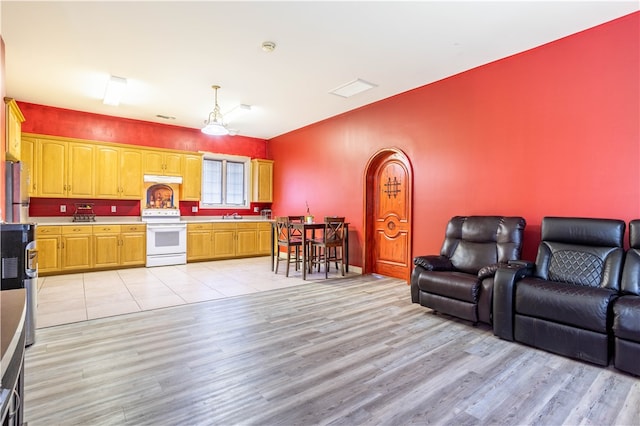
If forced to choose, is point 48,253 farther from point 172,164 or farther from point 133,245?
point 172,164


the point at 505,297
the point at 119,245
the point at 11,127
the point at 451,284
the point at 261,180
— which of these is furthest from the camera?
the point at 261,180

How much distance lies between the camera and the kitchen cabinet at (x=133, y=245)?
6167 millimetres

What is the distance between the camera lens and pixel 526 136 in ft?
12.4

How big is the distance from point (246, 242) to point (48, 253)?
3.54 m

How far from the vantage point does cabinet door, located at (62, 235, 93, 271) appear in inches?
221

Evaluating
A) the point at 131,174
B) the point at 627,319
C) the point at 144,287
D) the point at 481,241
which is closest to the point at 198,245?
the point at 131,174

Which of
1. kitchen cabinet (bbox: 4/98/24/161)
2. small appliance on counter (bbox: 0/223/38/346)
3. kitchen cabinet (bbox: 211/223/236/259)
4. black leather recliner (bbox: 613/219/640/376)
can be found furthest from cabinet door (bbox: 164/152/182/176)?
black leather recliner (bbox: 613/219/640/376)

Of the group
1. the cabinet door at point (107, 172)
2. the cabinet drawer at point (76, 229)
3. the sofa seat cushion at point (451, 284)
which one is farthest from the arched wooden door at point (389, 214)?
the cabinet drawer at point (76, 229)

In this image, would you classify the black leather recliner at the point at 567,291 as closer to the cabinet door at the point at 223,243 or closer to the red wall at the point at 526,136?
the red wall at the point at 526,136

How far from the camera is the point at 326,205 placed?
22.1 feet

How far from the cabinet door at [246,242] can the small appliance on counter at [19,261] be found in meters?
4.63

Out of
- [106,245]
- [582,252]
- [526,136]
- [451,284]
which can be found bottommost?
[451,284]

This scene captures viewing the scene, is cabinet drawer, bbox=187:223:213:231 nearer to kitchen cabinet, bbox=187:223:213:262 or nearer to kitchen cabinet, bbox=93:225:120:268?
kitchen cabinet, bbox=187:223:213:262

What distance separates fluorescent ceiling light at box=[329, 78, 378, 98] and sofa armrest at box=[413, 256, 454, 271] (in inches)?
104
